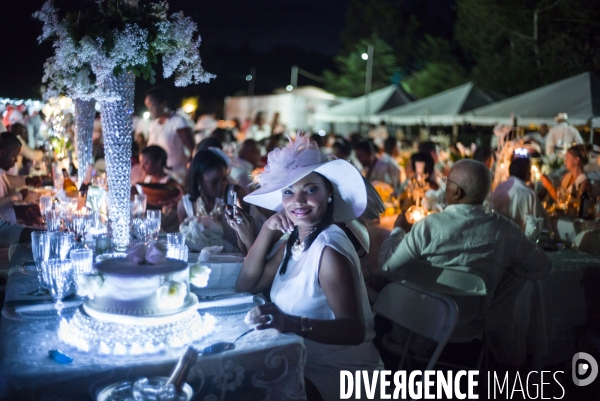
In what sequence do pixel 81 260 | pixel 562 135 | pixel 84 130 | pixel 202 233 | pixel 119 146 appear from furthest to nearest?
pixel 562 135
pixel 84 130
pixel 202 233
pixel 119 146
pixel 81 260

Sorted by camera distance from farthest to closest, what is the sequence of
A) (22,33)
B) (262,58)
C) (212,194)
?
1. (262,58)
2. (22,33)
3. (212,194)

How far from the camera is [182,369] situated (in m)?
1.72

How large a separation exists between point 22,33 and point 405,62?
3792 centimetres

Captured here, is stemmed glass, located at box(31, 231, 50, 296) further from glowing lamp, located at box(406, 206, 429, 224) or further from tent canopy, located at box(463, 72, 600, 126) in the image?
tent canopy, located at box(463, 72, 600, 126)

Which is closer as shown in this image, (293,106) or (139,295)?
(139,295)

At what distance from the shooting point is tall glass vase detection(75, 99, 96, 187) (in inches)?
162

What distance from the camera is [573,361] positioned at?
14.3 ft

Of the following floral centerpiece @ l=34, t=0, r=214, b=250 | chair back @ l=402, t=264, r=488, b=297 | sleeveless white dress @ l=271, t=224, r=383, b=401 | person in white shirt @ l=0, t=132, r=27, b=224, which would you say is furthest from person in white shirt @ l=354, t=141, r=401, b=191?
sleeveless white dress @ l=271, t=224, r=383, b=401

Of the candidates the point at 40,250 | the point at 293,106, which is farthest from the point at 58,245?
the point at 293,106

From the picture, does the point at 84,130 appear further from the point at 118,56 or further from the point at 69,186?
the point at 118,56

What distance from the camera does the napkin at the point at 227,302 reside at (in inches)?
93.8

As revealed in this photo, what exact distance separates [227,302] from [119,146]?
110cm

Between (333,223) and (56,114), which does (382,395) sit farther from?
(56,114)

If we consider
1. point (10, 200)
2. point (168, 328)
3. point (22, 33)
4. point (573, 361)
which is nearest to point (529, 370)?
point (573, 361)
